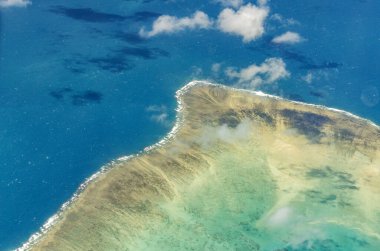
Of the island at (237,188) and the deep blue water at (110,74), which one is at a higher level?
the deep blue water at (110,74)

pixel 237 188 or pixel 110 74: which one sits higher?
pixel 110 74

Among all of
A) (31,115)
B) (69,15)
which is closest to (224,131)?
(31,115)

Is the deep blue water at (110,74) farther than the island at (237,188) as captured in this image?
Yes

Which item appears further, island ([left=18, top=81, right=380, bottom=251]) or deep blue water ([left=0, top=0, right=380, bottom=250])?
deep blue water ([left=0, top=0, right=380, bottom=250])

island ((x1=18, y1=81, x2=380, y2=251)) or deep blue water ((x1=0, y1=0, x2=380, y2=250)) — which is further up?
deep blue water ((x1=0, y1=0, x2=380, y2=250))

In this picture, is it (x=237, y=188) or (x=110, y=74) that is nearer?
(x=237, y=188)
